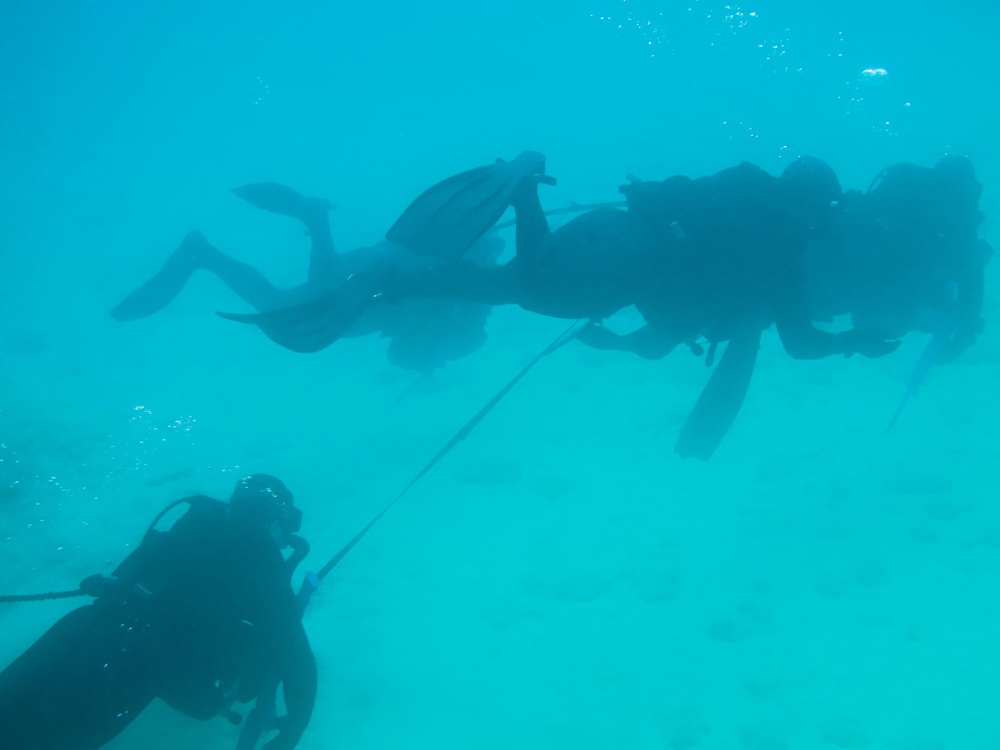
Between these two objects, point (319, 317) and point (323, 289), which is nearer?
point (319, 317)

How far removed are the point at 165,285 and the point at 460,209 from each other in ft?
17.9

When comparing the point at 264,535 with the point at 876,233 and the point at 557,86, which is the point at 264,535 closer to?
the point at 876,233

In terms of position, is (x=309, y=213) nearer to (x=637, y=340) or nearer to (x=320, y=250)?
(x=320, y=250)

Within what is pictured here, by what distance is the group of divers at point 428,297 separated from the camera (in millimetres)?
3023

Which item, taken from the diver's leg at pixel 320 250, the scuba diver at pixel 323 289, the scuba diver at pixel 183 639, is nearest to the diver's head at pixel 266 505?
the scuba diver at pixel 183 639

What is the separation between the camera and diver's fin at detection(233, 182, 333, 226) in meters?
7.14

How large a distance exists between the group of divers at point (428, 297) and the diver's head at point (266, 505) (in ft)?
0.04

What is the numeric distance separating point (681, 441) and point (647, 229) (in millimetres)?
1558

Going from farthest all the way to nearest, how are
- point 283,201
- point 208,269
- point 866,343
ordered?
1. point 208,269
2. point 283,201
3. point 866,343

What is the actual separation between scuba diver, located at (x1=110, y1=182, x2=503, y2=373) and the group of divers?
10.9 ft

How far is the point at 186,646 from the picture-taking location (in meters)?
3.25

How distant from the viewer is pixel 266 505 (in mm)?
3898

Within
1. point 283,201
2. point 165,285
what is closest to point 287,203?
point 283,201

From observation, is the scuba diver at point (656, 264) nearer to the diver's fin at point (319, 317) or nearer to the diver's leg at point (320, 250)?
the diver's fin at point (319, 317)
